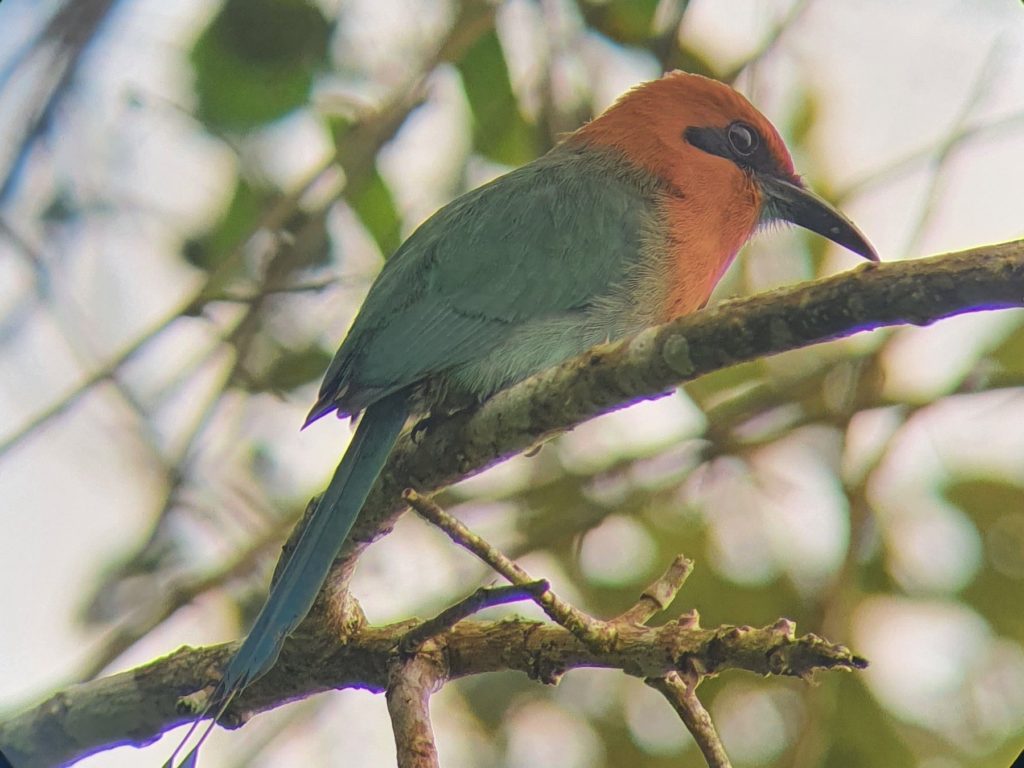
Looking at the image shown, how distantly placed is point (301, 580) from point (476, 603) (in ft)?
1.04

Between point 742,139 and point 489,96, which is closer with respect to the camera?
point 489,96

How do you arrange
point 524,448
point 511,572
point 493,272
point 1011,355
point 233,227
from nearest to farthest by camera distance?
point 511,572, point 524,448, point 1011,355, point 493,272, point 233,227

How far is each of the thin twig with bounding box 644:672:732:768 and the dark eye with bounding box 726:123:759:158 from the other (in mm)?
1048

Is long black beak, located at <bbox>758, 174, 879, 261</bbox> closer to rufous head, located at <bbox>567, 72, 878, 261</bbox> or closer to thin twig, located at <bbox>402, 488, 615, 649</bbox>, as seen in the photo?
rufous head, located at <bbox>567, 72, 878, 261</bbox>

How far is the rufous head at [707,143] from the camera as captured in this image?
6.66ft

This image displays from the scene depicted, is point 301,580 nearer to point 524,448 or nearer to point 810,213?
point 524,448

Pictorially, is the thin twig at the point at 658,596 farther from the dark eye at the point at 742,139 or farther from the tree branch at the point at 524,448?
the dark eye at the point at 742,139

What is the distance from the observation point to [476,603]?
1.34m

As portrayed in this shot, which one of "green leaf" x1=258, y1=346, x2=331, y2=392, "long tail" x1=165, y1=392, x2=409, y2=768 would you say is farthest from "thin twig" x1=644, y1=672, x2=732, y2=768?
"green leaf" x1=258, y1=346, x2=331, y2=392

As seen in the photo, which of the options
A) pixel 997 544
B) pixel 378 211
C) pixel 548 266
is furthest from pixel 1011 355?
pixel 378 211

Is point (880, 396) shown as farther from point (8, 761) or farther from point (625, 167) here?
point (8, 761)

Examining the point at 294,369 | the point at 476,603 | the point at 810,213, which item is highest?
the point at 810,213

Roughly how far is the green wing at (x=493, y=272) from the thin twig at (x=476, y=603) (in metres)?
0.35

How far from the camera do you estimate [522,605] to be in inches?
76.9
